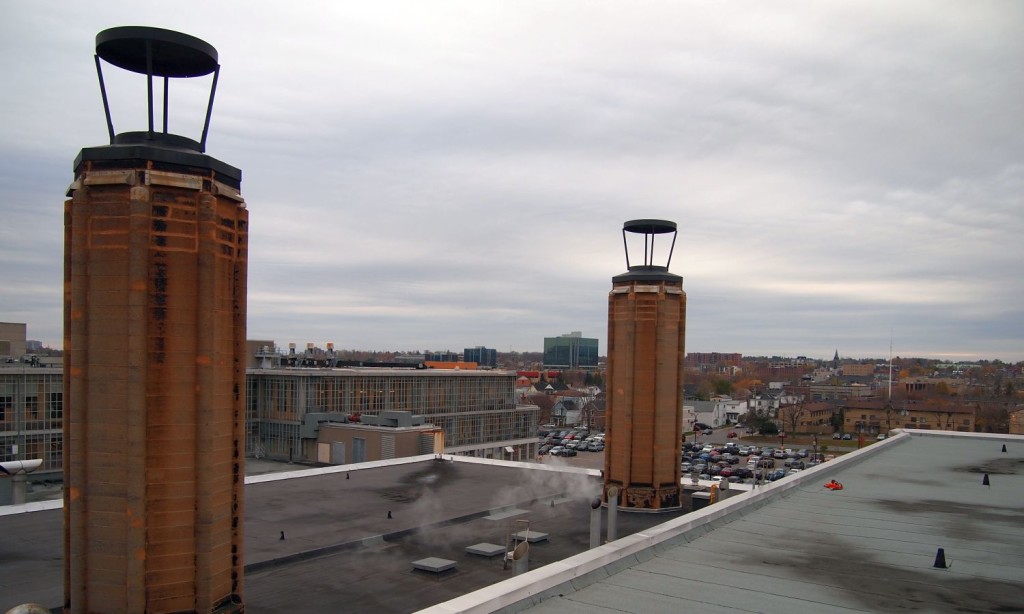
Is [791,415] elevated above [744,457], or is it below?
above

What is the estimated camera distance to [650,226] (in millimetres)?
28922

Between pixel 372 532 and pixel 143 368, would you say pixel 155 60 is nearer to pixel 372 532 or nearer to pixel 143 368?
pixel 143 368

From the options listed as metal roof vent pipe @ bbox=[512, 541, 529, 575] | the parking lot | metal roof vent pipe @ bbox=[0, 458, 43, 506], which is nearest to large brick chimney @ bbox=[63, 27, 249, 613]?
metal roof vent pipe @ bbox=[512, 541, 529, 575]

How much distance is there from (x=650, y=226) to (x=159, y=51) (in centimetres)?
2052

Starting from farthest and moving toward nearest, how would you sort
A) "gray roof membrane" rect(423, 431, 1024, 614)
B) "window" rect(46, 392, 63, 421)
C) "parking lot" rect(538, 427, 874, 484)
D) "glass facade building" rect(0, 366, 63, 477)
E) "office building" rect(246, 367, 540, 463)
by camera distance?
"parking lot" rect(538, 427, 874, 484) < "office building" rect(246, 367, 540, 463) < "window" rect(46, 392, 63, 421) < "glass facade building" rect(0, 366, 63, 477) < "gray roof membrane" rect(423, 431, 1024, 614)

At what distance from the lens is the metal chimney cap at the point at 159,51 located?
11.7 meters

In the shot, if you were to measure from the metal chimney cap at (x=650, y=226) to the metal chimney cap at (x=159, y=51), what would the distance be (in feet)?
63.0

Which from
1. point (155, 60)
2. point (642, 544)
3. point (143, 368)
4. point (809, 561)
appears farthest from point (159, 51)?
point (809, 561)

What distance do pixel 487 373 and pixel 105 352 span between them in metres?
74.5

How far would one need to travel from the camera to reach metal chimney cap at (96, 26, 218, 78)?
11.7 metres

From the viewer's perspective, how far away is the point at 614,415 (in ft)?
94.6

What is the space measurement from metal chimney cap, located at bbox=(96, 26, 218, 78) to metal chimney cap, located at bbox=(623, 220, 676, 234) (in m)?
19.2

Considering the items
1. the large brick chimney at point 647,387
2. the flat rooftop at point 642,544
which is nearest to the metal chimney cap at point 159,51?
the flat rooftop at point 642,544

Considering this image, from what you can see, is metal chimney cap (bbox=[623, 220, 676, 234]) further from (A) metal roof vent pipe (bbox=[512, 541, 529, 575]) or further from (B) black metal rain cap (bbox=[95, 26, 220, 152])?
(B) black metal rain cap (bbox=[95, 26, 220, 152])
